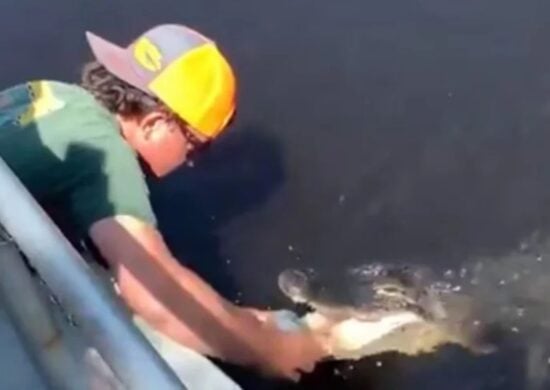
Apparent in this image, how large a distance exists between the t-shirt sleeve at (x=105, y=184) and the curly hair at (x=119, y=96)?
16cm

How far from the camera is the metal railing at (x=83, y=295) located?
169 centimetres

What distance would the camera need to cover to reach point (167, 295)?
3.18 meters

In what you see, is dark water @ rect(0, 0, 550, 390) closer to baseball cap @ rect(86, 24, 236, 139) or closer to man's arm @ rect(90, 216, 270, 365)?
man's arm @ rect(90, 216, 270, 365)

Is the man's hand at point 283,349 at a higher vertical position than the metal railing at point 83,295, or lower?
higher

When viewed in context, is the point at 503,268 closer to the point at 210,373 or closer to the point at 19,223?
the point at 210,373

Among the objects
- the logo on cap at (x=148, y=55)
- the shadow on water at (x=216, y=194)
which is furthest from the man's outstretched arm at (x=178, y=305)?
the shadow on water at (x=216, y=194)

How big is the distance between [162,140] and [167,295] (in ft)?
1.43

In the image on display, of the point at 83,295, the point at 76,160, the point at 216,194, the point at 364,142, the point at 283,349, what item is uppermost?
the point at 216,194

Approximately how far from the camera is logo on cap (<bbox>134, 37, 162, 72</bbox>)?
338cm

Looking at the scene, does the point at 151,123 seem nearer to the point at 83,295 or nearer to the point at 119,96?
the point at 119,96

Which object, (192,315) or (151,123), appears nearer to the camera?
(192,315)

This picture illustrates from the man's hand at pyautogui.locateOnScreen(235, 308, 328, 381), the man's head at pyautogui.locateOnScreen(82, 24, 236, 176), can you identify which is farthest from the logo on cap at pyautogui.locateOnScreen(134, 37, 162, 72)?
the man's hand at pyautogui.locateOnScreen(235, 308, 328, 381)

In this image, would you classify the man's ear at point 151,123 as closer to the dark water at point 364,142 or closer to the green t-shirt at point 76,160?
the green t-shirt at point 76,160

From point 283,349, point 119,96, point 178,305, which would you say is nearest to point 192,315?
point 178,305
